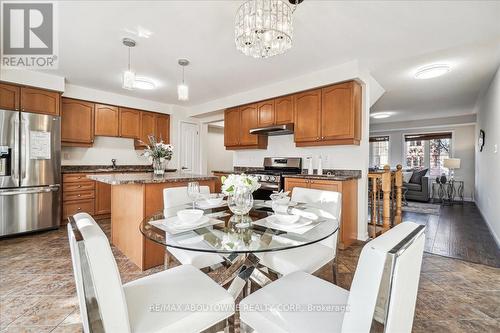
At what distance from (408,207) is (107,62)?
Answer: 668 cm

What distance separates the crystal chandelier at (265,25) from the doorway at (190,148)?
13.9ft

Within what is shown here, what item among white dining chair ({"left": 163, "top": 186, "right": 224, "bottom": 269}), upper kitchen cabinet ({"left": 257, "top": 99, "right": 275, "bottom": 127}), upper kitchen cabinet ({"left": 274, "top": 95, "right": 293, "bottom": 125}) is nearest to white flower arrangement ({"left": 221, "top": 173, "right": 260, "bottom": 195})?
white dining chair ({"left": 163, "top": 186, "right": 224, "bottom": 269})

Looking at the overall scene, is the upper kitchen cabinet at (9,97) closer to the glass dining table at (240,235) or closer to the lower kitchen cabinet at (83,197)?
the lower kitchen cabinet at (83,197)

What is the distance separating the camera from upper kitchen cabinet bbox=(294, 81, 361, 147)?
3164mm

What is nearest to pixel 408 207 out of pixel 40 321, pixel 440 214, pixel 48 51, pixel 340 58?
pixel 440 214

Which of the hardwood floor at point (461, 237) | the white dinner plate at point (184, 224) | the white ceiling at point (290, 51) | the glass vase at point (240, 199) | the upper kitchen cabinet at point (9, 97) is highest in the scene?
the white ceiling at point (290, 51)

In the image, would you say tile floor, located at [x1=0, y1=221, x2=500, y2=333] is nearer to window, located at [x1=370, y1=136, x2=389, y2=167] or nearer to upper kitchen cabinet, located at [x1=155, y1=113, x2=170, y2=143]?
upper kitchen cabinet, located at [x1=155, y1=113, x2=170, y2=143]

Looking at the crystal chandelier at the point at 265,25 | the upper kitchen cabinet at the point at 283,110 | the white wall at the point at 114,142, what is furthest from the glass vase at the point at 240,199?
the white wall at the point at 114,142

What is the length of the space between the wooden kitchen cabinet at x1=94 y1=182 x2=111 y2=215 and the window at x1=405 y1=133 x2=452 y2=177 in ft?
27.8

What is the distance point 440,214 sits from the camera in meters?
4.92

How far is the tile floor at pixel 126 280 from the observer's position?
160 centimetres

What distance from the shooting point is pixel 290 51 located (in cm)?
282

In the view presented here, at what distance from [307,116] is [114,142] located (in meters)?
4.02

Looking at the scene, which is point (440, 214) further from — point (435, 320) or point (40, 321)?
point (40, 321)
